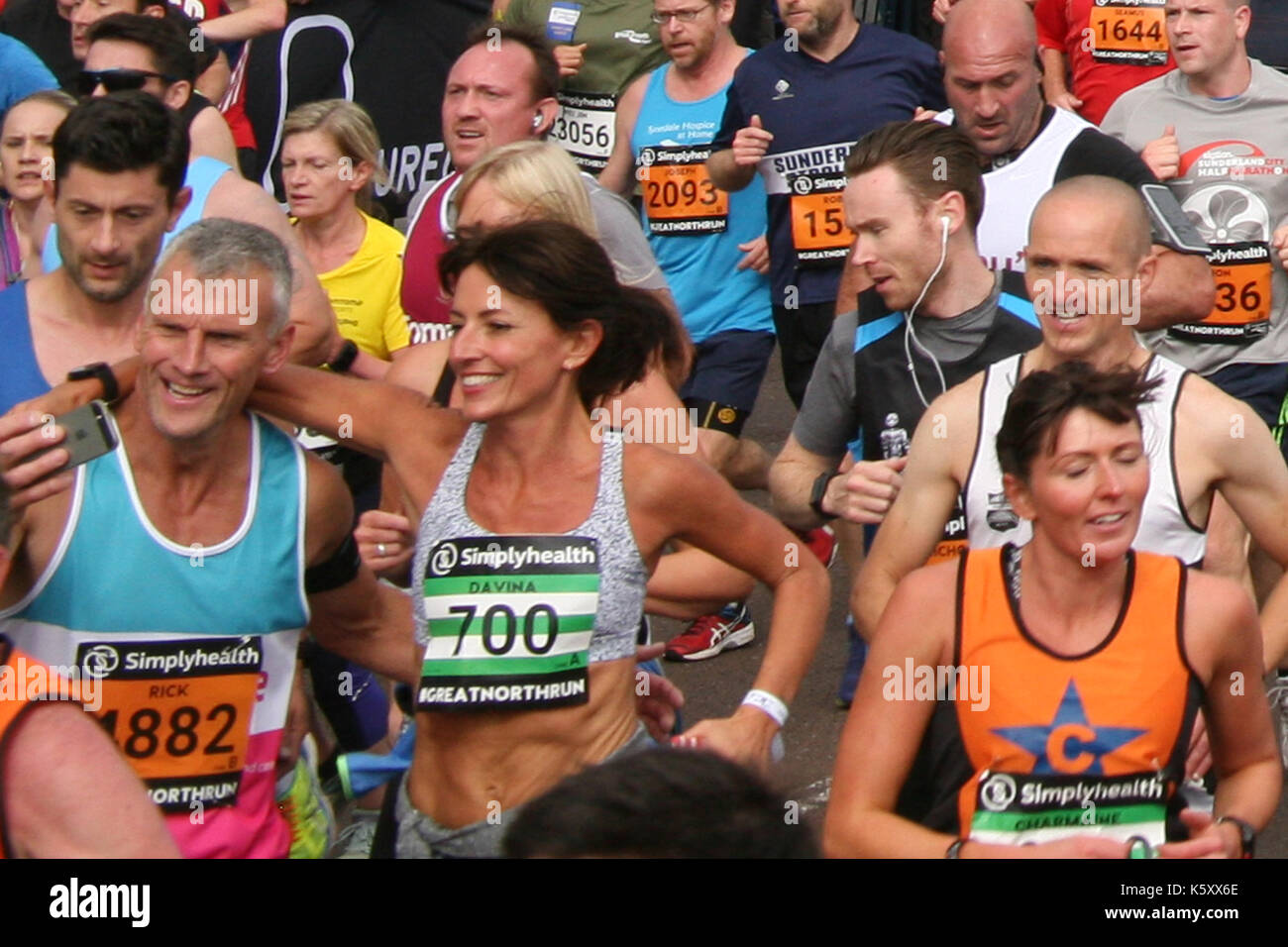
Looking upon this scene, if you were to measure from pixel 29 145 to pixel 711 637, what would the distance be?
8.70ft

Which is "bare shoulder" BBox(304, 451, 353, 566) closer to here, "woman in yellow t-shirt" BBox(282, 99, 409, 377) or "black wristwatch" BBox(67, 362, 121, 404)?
"black wristwatch" BBox(67, 362, 121, 404)

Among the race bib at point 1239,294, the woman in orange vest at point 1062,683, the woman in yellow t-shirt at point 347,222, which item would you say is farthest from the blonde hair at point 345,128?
the woman in orange vest at point 1062,683

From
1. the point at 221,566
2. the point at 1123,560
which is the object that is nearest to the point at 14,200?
the point at 221,566

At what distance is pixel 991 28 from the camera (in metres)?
5.85

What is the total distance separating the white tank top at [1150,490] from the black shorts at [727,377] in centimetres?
297

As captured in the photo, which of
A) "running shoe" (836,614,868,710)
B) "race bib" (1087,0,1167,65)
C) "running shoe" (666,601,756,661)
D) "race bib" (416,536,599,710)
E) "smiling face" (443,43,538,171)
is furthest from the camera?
"race bib" (1087,0,1167,65)

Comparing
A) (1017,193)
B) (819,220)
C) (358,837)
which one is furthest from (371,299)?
(358,837)

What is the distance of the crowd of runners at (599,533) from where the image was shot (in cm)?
342

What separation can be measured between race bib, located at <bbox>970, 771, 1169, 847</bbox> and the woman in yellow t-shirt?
3377mm

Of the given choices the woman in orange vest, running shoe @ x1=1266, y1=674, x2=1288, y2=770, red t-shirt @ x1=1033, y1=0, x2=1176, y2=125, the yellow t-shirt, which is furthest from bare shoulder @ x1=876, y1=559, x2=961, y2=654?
red t-shirt @ x1=1033, y1=0, x2=1176, y2=125

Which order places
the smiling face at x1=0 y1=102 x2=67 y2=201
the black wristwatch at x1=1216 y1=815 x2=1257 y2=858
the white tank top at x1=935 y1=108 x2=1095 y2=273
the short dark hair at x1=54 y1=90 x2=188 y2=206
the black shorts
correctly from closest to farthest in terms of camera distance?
the black wristwatch at x1=1216 y1=815 x2=1257 y2=858 → the short dark hair at x1=54 y1=90 x2=188 y2=206 → the white tank top at x1=935 y1=108 x2=1095 y2=273 → the smiling face at x1=0 y1=102 x2=67 y2=201 → the black shorts

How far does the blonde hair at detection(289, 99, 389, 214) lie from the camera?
687 centimetres

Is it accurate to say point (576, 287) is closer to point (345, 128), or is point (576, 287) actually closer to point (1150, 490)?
point (1150, 490)

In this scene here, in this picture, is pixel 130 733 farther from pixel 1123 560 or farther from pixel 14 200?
pixel 14 200
